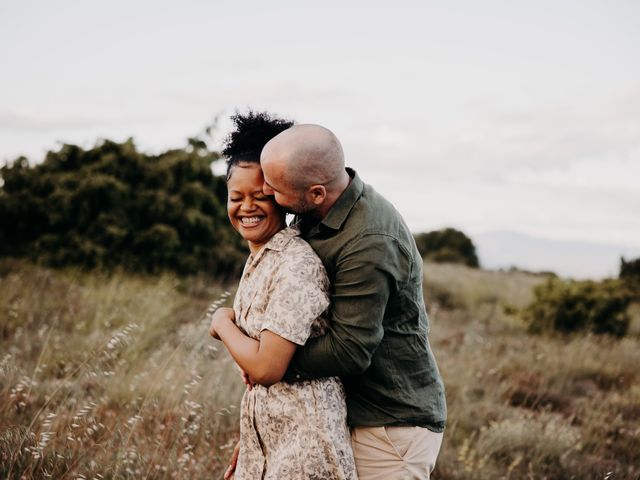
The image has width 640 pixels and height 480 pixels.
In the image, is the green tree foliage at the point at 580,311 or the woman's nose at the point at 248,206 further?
the green tree foliage at the point at 580,311

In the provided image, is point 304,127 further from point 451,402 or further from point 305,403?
point 451,402

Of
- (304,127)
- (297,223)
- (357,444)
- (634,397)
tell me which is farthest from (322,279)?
(634,397)

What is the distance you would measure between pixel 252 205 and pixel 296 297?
0.54 m

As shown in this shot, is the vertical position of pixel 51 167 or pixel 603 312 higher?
pixel 51 167

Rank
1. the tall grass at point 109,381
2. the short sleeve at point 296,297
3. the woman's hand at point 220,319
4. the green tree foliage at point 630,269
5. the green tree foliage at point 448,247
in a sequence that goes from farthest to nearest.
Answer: the green tree foliage at point 448,247
the green tree foliage at point 630,269
the tall grass at point 109,381
the woman's hand at point 220,319
the short sleeve at point 296,297

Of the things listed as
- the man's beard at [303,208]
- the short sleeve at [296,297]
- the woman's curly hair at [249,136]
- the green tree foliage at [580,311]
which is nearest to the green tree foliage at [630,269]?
the green tree foliage at [580,311]

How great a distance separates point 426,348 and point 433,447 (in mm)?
425

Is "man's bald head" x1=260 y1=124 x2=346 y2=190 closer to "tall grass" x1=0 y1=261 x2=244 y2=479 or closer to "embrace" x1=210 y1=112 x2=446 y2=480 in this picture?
"embrace" x1=210 y1=112 x2=446 y2=480

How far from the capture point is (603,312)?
36.6ft

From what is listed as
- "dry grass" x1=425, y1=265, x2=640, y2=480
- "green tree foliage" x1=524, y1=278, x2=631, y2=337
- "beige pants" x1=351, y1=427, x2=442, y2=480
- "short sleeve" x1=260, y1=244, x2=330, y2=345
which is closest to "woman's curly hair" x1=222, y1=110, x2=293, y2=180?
"short sleeve" x1=260, y1=244, x2=330, y2=345

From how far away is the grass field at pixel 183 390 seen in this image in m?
3.62

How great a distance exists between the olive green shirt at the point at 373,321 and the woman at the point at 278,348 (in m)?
0.08

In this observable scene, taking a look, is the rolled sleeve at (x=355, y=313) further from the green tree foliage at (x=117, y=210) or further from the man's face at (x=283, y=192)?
the green tree foliage at (x=117, y=210)

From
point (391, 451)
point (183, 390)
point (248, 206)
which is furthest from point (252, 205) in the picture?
point (183, 390)
